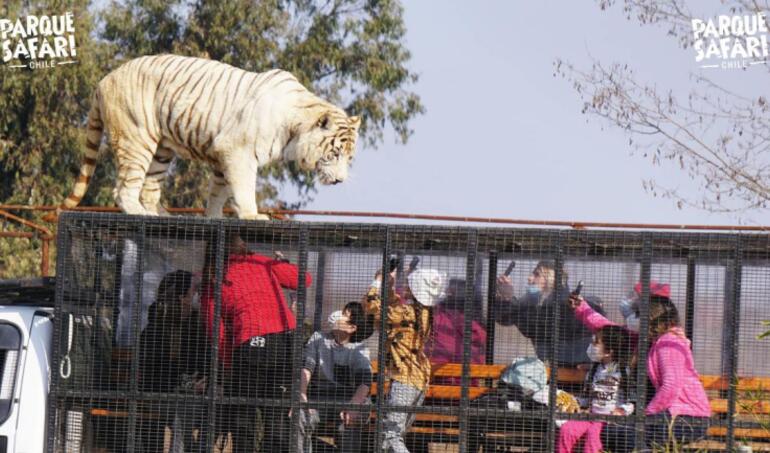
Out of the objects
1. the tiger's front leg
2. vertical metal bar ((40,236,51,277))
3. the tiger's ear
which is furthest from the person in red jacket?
vertical metal bar ((40,236,51,277))

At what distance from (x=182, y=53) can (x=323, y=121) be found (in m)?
17.2

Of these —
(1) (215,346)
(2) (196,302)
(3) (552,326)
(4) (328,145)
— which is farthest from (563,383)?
(4) (328,145)

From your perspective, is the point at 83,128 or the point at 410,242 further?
the point at 83,128

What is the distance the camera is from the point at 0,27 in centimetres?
2270

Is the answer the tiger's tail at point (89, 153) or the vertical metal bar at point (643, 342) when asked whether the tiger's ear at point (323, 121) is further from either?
the vertical metal bar at point (643, 342)

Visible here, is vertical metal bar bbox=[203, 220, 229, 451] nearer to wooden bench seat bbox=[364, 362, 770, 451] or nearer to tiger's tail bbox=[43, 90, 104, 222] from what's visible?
wooden bench seat bbox=[364, 362, 770, 451]

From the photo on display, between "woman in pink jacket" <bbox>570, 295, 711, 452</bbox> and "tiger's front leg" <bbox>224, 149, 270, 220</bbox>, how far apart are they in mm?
2120

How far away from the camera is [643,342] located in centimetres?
669

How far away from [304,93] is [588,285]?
222cm

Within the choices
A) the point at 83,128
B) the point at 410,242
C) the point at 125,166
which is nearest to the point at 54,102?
the point at 83,128

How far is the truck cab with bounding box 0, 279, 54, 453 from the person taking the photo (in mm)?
6941

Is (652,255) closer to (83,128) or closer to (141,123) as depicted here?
(141,123)

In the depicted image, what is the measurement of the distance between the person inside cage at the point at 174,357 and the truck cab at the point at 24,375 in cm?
54

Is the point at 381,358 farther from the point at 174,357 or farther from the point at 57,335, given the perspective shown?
the point at 57,335
